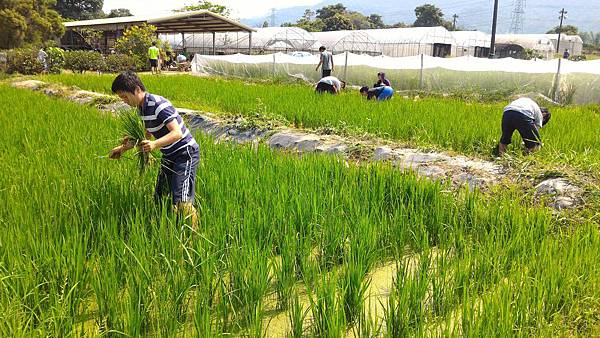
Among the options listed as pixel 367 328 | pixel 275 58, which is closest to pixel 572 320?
pixel 367 328

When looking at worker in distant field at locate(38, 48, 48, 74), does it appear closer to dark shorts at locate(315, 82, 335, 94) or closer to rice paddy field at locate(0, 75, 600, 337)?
dark shorts at locate(315, 82, 335, 94)

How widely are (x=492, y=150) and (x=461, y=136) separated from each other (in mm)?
408

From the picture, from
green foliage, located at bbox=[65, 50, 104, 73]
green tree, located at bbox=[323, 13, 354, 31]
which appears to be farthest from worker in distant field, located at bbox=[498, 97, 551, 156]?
green tree, located at bbox=[323, 13, 354, 31]

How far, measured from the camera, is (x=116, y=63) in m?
17.7

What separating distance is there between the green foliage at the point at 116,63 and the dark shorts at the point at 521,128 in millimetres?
15690

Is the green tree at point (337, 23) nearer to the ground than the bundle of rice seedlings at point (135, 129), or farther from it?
farther from it

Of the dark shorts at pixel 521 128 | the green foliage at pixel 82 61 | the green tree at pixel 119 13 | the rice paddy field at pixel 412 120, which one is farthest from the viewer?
the green tree at pixel 119 13

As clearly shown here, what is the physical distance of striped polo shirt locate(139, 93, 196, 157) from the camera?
2.78m

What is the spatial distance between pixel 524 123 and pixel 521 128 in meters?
0.07

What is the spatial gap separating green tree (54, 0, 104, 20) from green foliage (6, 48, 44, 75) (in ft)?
88.5

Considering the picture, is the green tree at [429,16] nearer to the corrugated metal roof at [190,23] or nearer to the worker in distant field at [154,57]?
the corrugated metal roof at [190,23]

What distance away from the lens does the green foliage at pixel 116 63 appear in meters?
17.5

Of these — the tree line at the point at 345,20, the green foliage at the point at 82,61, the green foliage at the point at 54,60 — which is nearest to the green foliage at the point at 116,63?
the green foliage at the point at 82,61

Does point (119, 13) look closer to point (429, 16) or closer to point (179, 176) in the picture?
point (429, 16)
